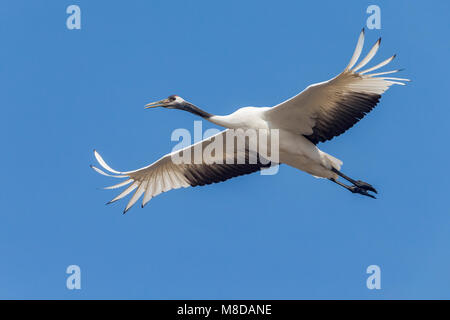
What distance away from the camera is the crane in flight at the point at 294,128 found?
50.4ft

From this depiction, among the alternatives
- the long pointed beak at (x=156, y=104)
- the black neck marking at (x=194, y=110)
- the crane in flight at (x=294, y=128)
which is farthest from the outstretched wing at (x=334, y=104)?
the long pointed beak at (x=156, y=104)

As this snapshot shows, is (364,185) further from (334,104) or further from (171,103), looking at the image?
(171,103)

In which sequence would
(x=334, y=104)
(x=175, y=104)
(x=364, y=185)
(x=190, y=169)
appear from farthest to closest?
1. (x=190, y=169)
2. (x=364, y=185)
3. (x=175, y=104)
4. (x=334, y=104)

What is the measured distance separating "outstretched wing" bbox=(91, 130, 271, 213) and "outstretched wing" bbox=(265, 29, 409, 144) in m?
1.12

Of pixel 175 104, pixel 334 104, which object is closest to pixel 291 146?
pixel 334 104

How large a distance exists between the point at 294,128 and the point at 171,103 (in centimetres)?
214

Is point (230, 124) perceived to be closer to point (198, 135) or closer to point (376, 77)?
point (198, 135)

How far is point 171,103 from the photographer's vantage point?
16781mm

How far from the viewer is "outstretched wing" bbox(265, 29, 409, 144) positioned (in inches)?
599

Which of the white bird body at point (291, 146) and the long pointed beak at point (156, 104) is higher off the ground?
the long pointed beak at point (156, 104)

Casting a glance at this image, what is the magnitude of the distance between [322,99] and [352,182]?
190 cm

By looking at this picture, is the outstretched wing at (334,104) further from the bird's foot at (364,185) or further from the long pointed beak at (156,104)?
the long pointed beak at (156,104)

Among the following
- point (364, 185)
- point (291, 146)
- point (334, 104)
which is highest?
point (334, 104)

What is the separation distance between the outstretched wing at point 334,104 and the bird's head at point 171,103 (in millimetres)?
1631
